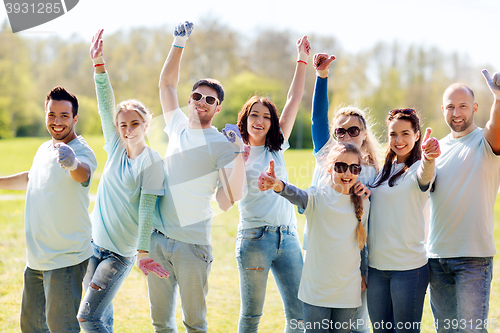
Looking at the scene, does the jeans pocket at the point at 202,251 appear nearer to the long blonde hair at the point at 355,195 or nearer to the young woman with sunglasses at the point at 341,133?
the young woman with sunglasses at the point at 341,133

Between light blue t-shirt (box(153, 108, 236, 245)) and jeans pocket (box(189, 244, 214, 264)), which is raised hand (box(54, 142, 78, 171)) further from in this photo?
jeans pocket (box(189, 244, 214, 264))

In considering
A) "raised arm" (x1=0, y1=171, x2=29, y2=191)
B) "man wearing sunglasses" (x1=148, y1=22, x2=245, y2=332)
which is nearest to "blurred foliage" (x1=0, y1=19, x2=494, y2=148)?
"raised arm" (x1=0, y1=171, x2=29, y2=191)

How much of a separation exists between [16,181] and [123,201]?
1.03 metres

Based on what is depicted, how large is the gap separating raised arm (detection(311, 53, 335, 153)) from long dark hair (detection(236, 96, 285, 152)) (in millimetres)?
282

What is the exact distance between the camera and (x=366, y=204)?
307 cm

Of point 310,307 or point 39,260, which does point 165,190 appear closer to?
point 39,260

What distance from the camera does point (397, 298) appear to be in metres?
2.95

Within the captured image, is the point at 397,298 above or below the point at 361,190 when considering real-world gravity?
below

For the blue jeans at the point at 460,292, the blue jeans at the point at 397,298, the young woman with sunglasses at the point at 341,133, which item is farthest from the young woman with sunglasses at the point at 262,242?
the blue jeans at the point at 460,292

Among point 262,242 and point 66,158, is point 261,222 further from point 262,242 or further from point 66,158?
point 66,158

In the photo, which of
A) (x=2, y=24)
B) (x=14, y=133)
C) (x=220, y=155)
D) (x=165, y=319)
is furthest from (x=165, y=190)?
(x=2, y=24)

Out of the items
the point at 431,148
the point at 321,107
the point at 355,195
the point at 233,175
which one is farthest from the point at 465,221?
the point at 233,175

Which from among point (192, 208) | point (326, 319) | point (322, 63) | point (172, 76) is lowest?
point (326, 319)

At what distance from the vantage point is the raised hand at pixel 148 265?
294cm
